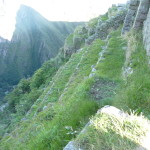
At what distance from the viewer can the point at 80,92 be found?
5250 millimetres

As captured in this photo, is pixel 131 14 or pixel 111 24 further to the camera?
pixel 111 24

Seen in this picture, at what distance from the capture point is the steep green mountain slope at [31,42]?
105 meters

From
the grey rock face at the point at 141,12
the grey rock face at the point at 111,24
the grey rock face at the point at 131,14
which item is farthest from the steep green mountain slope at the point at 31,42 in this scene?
the grey rock face at the point at 141,12

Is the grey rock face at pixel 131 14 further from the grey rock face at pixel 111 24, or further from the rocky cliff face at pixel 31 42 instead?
the rocky cliff face at pixel 31 42

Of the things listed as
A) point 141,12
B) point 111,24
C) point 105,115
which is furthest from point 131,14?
point 105,115

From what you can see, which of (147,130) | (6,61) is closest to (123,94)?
(147,130)

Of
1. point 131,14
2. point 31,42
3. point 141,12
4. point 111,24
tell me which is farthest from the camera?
point 31,42

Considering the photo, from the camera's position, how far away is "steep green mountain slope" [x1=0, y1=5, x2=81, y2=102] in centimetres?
10500

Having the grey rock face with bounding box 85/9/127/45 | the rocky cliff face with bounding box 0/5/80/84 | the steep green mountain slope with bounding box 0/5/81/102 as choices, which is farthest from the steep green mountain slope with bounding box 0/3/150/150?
the rocky cliff face with bounding box 0/5/80/84

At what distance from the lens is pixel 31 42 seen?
4646 inches

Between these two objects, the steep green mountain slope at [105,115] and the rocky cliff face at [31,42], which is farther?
the rocky cliff face at [31,42]

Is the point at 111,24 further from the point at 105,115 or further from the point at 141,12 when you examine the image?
the point at 105,115

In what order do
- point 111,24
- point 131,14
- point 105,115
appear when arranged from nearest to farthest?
point 105,115
point 131,14
point 111,24

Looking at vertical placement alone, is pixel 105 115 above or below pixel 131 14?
below
